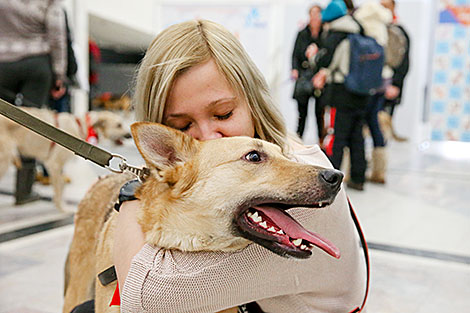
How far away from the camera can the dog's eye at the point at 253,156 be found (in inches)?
44.6

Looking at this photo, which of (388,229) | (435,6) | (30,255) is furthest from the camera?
(435,6)

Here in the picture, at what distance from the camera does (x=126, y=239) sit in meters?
1.18

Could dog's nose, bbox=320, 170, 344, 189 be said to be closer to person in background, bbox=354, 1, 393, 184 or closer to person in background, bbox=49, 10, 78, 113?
person in background, bbox=49, 10, 78, 113

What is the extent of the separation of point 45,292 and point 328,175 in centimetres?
179

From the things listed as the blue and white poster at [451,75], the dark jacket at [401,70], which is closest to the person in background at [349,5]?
the dark jacket at [401,70]

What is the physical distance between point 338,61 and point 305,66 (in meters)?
0.99

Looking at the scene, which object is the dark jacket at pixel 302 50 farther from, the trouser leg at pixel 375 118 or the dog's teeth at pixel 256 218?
the dog's teeth at pixel 256 218

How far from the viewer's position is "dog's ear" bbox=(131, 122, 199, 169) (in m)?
1.11

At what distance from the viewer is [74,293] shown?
5.55 feet

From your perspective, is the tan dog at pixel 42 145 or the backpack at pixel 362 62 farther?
the backpack at pixel 362 62

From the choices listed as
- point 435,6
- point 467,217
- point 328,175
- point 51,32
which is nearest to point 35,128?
point 328,175

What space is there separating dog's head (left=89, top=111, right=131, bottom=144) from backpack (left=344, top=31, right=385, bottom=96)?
246 cm

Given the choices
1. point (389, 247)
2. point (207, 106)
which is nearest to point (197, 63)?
point (207, 106)

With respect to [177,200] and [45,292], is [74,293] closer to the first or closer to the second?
[45,292]
